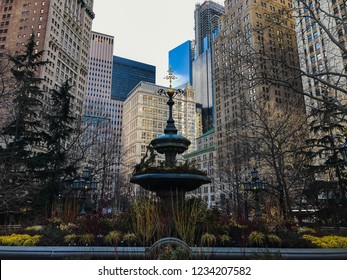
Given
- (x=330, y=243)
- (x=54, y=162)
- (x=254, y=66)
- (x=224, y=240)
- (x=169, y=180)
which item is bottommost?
(x=330, y=243)

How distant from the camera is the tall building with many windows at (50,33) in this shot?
82500 mm

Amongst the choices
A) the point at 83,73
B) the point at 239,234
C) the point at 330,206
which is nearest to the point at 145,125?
the point at 83,73

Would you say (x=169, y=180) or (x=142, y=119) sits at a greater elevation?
(x=142, y=119)

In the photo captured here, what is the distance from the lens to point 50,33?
8444cm

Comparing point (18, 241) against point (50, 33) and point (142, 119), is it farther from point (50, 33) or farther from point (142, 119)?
point (142, 119)

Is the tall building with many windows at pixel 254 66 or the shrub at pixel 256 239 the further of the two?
the tall building with many windows at pixel 254 66

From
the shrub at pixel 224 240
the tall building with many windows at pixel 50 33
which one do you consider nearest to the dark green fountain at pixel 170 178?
the shrub at pixel 224 240

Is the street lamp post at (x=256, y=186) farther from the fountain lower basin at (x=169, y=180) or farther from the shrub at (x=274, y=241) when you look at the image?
the shrub at (x=274, y=241)

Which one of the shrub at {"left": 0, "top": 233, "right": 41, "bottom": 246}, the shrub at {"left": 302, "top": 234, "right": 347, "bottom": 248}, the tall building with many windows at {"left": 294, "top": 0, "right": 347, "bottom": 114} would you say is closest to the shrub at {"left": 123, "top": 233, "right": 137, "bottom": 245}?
the shrub at {"left": 0, "top": 233, "right": 41, "bottom": 246}

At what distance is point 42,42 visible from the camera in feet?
268

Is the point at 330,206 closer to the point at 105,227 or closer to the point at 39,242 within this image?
the point at 105,227

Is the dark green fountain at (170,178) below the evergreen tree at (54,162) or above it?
below

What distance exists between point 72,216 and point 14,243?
4.52m

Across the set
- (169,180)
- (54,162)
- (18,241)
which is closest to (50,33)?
(54,162)
